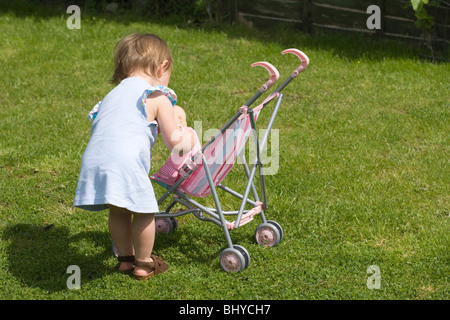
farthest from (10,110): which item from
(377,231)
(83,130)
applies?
(377,231)

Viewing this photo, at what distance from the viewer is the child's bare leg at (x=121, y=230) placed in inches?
144

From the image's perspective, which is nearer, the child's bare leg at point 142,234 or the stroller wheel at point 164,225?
the child's bare leg at point 142,234

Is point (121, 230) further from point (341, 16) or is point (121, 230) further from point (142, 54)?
point (341, 16)

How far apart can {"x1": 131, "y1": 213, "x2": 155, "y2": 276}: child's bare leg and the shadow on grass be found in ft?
1.02

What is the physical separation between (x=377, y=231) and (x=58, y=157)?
2648 millimetres

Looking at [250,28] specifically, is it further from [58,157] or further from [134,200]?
[134,200]

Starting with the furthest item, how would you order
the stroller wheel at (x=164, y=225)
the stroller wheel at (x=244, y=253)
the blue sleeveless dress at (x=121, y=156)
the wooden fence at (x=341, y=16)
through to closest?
the wooden fence at (x=341, y=16) < the stroller wheel at (x=164, y=225) < the stroller wheel at (x=244, y=253) < the blue sleeveless dress at (x=121, y=156)

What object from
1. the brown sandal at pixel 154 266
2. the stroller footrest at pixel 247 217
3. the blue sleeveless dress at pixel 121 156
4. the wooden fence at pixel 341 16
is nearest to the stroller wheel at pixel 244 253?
the stroller footrest at pixel 247 217

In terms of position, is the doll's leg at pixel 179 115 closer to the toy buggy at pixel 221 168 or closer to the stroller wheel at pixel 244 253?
the toy buggy at pixel 221 168

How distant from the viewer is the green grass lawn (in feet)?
12.2

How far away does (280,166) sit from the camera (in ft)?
16.7

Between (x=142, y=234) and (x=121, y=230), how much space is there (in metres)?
0.16

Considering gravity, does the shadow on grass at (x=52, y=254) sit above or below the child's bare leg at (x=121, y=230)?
below

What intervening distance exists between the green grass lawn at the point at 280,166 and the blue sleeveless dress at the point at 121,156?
1.83ft
